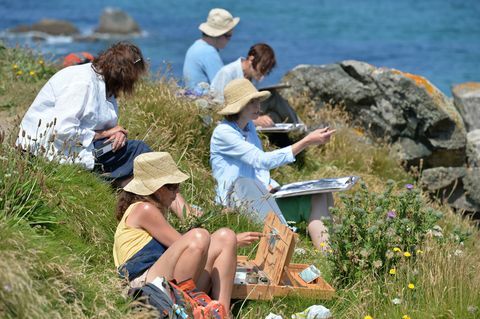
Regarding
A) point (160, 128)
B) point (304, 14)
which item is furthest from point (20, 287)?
point (304, 14)

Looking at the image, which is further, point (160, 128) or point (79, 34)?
point (79, 34)

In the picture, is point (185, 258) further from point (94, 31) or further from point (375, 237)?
point (94, 31)

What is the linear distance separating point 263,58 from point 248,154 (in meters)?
1.92

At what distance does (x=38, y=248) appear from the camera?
4.61 metres

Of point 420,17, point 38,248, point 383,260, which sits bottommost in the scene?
point 420,17

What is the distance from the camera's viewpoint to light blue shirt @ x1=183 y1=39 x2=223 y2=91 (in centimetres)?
948

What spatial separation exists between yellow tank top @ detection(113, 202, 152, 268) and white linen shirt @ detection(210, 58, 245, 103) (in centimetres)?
359

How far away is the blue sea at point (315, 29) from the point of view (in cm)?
2988

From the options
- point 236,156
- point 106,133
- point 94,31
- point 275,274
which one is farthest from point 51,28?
point 275,274

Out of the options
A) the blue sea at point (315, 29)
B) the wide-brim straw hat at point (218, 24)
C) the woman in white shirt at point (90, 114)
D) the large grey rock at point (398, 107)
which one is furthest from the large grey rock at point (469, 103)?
the blue sea at point (315, 29)

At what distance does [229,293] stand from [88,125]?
1.81 metres

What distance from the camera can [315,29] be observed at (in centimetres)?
3803

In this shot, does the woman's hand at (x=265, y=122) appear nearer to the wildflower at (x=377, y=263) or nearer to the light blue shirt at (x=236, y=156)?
the light blue shirt at (x=236, y=156)

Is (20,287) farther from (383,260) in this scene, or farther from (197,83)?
(197,83)
